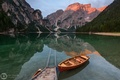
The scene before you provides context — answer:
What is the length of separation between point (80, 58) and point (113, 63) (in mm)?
6826

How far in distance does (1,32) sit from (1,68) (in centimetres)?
12786

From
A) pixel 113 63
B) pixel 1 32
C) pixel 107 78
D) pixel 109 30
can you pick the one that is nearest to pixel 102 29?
pixel 109 30

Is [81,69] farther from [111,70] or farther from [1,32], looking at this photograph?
[1,32]

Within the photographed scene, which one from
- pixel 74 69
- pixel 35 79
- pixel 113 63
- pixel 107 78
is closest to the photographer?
pixel 35 79

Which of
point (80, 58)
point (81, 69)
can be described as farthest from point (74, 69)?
point (80, 58)

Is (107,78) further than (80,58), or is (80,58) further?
(80,58)

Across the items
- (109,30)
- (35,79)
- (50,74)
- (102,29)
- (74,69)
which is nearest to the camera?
(35,79)

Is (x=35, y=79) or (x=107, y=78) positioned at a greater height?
(x=35, y=79)

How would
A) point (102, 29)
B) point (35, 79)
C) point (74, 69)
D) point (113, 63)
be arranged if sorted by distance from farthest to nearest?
point (102, 29) → point (113, 63) → point (74, 69) → point (35, 79)

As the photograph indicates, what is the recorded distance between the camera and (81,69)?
29250 mm

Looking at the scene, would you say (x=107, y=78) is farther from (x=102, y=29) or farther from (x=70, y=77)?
(x=102, y=29)

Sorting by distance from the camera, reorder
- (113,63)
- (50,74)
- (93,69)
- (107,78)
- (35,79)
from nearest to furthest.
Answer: (35,79), (50,74), (107,78), (93,69), (113,63)

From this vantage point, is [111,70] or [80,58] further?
[80,58]

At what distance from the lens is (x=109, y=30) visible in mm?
147250
